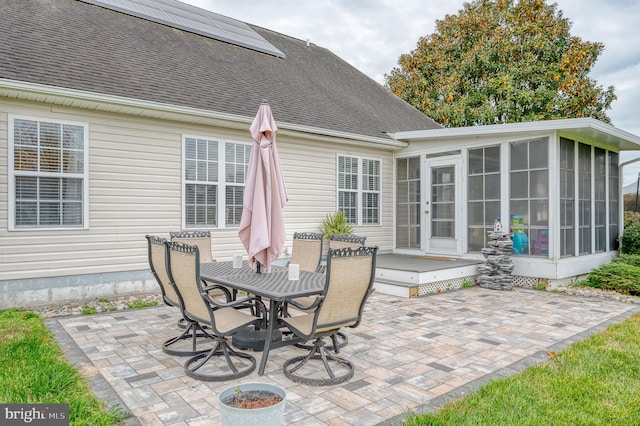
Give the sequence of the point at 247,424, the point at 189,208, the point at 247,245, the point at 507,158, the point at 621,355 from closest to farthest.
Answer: the point at 247,424
the point at 621,355
the point at 247,245
the point at 189,208
the point at 507,158

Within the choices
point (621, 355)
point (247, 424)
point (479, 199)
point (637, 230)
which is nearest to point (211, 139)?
point (479, 199)

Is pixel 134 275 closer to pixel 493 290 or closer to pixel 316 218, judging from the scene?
pixel 316 218

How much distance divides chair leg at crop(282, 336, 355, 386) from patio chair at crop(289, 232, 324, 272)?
1531 mm

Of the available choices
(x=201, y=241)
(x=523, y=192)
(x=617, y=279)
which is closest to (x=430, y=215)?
(x=523, y=192)

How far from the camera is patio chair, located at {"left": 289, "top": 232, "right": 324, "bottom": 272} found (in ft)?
17.3

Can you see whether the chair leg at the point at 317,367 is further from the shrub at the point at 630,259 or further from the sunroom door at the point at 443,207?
the shrub at the point at 630,259

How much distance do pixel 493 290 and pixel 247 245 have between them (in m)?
5.14

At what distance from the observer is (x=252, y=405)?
7.21 feet

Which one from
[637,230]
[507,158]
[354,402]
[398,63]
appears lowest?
[354,402]

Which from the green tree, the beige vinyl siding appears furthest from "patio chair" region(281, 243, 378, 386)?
the green tree

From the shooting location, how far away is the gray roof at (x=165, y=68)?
6.15 meters

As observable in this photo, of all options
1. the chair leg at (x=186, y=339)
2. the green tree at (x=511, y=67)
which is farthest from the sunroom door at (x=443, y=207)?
the green tree at (x=511, y=67)

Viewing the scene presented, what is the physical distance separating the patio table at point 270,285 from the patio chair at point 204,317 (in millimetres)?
172

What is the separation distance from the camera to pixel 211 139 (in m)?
7.30
